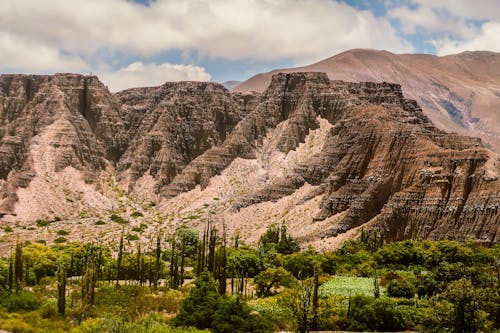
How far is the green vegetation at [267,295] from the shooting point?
44312mm

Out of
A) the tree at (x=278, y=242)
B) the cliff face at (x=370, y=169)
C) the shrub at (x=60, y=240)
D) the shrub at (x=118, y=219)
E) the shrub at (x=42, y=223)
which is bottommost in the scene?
the shrub at (x=60, y=240)

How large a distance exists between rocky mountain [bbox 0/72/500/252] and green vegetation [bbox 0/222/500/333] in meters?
15.4

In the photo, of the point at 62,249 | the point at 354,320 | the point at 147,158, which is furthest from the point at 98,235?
the point at 354,320

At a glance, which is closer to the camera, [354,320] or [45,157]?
[354,320]

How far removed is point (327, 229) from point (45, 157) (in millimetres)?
83032

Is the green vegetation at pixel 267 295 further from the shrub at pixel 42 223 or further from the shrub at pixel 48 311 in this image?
the shrub at pixel 42 223

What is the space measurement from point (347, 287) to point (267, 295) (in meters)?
8.90

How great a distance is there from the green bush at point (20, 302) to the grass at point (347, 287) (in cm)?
2578

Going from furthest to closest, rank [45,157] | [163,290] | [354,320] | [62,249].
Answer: [45,157], [62,249], [163,290], [354,320]

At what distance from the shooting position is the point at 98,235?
12056cm

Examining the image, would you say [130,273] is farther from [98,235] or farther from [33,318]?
[98,235]

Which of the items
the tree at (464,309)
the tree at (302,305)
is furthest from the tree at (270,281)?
the tree at (464,309)

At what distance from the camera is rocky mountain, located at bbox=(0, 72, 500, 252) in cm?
10125

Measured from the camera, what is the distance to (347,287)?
66938 millimetres
